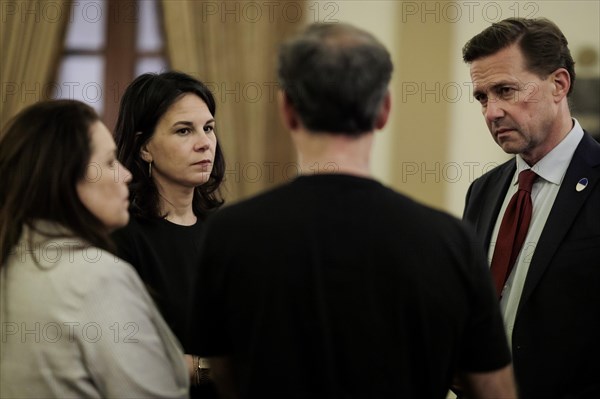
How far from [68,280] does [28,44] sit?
4220 millimetres

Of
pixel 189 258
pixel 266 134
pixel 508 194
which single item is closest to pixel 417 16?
pixel 266 134

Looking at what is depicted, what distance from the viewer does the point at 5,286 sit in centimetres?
176

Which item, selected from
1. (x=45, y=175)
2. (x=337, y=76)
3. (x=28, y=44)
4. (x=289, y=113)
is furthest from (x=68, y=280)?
(x=28, y=44)

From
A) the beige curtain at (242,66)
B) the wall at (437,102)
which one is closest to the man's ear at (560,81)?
the wall at (437,102)

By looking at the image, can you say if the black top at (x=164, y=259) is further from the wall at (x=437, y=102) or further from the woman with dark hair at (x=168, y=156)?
the wall at (x=437, y=102)

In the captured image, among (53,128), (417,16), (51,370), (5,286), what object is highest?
(417,16)

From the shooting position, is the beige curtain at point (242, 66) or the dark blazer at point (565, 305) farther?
the beige curtain at point (242, 66)

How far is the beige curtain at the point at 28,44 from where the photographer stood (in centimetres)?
546

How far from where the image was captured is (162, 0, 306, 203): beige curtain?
17.7ft

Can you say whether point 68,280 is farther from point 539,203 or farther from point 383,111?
point 539,203

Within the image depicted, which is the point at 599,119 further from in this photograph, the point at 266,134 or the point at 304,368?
the point at 304,368

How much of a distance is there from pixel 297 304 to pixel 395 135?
3899mm

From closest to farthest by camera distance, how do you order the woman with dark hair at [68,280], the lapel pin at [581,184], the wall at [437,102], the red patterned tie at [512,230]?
1. the woman with dark hair at [68,280]
2. the lapel pin at [581,184]
3. the red patterned tie at [512,230]
4. the wall at [437,102]

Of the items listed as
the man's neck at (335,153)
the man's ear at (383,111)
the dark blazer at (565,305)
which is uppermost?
the man's ear at (383,111)
